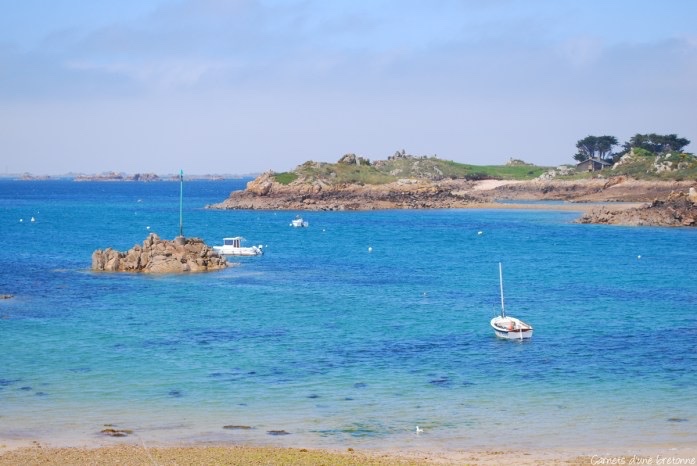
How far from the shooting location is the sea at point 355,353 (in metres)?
29.8

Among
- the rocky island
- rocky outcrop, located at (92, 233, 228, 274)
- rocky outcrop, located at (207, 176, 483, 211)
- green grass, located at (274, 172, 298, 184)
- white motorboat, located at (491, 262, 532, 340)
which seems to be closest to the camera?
white motorboat, located at (491, 262, 532, 340)

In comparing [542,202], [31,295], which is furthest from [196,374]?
[542,202]

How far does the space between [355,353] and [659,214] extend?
91932mm

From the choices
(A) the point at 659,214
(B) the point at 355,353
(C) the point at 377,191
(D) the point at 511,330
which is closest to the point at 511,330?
(D) the point at 511,330

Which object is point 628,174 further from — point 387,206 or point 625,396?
point 625,396

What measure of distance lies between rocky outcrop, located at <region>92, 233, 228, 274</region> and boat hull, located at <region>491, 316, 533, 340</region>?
32.9 m

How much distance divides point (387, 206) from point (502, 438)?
149517mm

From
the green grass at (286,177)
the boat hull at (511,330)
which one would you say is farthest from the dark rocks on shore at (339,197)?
the boat hull at (511,330)

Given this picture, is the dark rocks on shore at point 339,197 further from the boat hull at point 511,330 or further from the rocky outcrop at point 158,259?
the boat hull at point 511,330

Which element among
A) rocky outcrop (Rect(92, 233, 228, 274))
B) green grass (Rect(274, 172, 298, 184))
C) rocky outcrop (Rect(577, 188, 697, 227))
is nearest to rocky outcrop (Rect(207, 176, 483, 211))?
green grass (Rect(274, 172, 298, 184))

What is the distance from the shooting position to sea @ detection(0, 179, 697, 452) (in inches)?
1172

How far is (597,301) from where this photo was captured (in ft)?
186

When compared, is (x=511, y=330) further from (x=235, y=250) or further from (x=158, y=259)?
(x=235, y=250)

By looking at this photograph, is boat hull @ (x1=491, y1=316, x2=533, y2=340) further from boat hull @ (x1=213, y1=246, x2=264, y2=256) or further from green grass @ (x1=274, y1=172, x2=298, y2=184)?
green grass @ (x1=274, y1=172, x2=298, y2=184)
